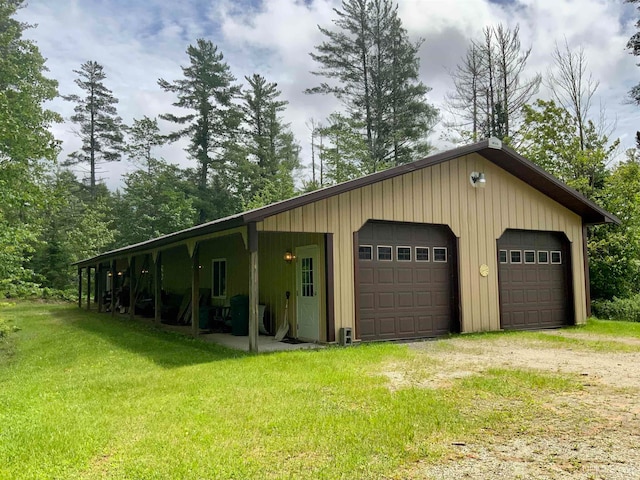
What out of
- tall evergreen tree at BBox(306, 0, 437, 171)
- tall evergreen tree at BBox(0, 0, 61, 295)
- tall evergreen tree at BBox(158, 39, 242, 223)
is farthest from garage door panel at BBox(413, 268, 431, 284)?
tall evergreen tree at BBox(158, 39, 242, 223)

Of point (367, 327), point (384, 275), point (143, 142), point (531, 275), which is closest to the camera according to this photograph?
point (367, 327)

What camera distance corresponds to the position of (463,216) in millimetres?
10375

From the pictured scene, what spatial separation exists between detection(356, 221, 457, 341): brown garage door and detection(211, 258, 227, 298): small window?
15.9ft

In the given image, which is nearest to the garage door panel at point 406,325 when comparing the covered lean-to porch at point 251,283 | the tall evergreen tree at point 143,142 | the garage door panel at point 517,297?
the covered lean-to porch at point 251,283

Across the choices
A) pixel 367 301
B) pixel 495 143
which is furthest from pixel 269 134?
pixel 367 301

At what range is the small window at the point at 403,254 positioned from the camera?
9758mm

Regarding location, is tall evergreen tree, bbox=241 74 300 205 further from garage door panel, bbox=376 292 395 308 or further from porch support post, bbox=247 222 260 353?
porch support post, bbox=247 222 260 353

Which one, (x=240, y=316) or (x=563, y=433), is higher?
(x=240, y=316)

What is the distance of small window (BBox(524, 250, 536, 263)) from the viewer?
448 inches

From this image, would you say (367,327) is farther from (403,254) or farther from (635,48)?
(635,48)

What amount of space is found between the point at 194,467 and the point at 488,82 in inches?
890

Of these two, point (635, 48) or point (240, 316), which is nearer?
point (240, 316)

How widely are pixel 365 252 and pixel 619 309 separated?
8.02m

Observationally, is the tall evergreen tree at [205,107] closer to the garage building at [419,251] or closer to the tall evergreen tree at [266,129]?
the tall evergreen tree at [266,129]
